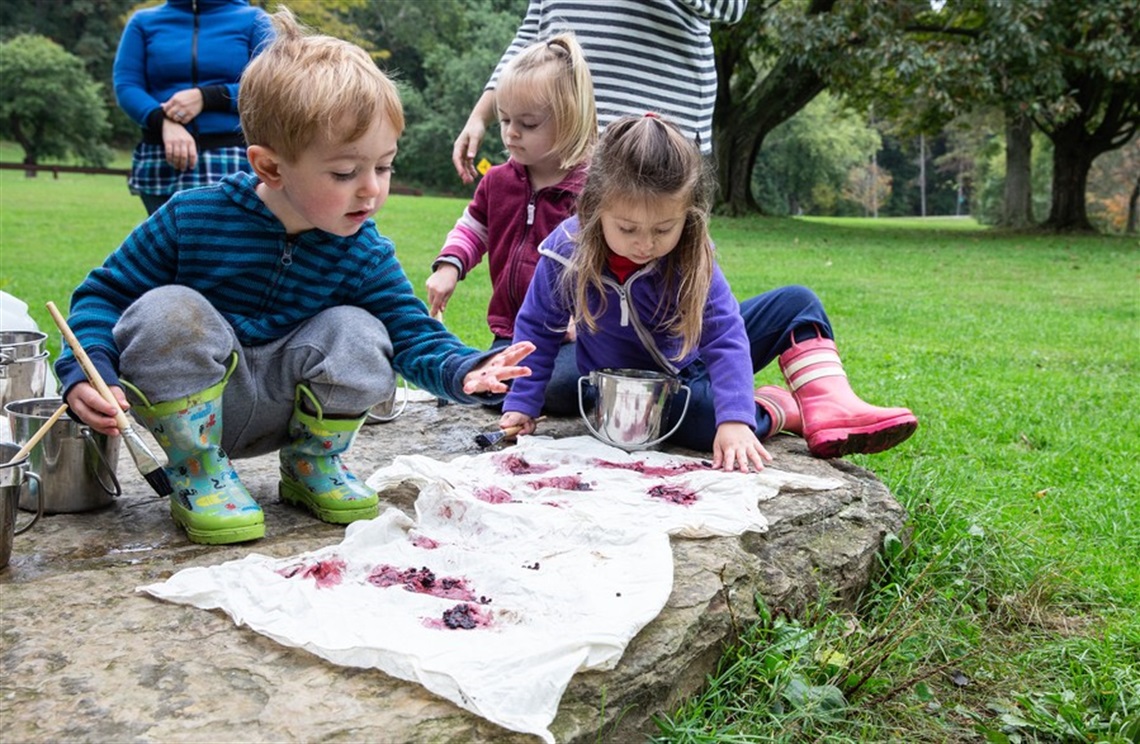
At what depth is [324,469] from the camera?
2.45 meters

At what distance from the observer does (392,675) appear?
5.55 ft

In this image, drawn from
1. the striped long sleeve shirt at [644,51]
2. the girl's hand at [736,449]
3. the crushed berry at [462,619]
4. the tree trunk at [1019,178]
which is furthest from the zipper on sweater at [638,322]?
the tree trunk at [1019,178]

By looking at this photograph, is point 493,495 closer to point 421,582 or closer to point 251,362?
point 421,582

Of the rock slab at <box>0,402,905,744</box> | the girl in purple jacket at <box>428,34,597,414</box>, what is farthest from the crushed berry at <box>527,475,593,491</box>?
the girl in purple jacket at <box>428,34,597,414</box>

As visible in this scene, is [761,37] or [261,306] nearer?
[261,306]

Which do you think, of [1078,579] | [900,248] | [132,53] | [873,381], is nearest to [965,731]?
[1078,579]

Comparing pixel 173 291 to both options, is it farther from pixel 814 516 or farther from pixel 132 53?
pixel 132 53

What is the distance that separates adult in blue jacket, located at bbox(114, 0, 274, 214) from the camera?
390cm

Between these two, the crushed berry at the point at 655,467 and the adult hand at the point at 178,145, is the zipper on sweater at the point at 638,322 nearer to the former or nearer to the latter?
the crushed berry at the point at 655,467

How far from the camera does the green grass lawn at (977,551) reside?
2.09 metres

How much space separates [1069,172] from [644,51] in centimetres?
1645

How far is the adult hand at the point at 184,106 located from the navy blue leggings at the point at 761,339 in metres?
2.03

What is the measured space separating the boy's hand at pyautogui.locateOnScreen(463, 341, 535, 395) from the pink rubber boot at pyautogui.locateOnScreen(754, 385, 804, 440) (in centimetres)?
109

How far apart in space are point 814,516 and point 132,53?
300 centimetres
